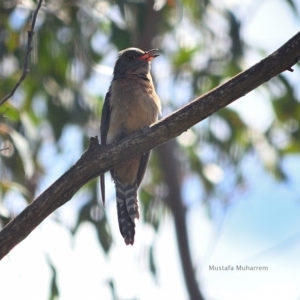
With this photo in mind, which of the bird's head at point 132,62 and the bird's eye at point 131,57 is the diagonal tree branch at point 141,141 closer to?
the bird's head at point 132,62

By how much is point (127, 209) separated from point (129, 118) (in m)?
0.87

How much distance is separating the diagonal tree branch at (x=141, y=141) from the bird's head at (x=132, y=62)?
2.39 meters

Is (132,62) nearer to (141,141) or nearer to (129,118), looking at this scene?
(129,118)

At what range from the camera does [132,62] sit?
736 centimetres

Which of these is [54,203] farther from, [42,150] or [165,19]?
[165,19]

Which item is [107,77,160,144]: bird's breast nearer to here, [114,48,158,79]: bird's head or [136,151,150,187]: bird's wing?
[114,48,158,79]: bird's head

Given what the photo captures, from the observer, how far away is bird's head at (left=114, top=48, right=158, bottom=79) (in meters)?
7.26

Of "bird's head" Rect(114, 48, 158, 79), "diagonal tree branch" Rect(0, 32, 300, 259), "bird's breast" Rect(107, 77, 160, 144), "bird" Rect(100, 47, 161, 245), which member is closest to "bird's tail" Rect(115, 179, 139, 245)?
"bird" Rect(100, 47, 161, 245)

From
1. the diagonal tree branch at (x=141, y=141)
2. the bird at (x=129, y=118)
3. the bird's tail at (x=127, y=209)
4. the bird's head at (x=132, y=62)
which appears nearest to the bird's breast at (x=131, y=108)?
the bird at (x=129, y=118)

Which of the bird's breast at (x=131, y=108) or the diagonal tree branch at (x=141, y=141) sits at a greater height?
the bird's breast at (x=131, y=108)

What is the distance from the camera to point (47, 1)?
27.3ft

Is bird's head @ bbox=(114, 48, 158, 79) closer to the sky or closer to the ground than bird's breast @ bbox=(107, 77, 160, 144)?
closer to the sky

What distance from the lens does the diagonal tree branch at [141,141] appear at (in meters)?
4.58

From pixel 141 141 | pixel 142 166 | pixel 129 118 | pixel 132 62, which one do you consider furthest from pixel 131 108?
pixel 141 141
